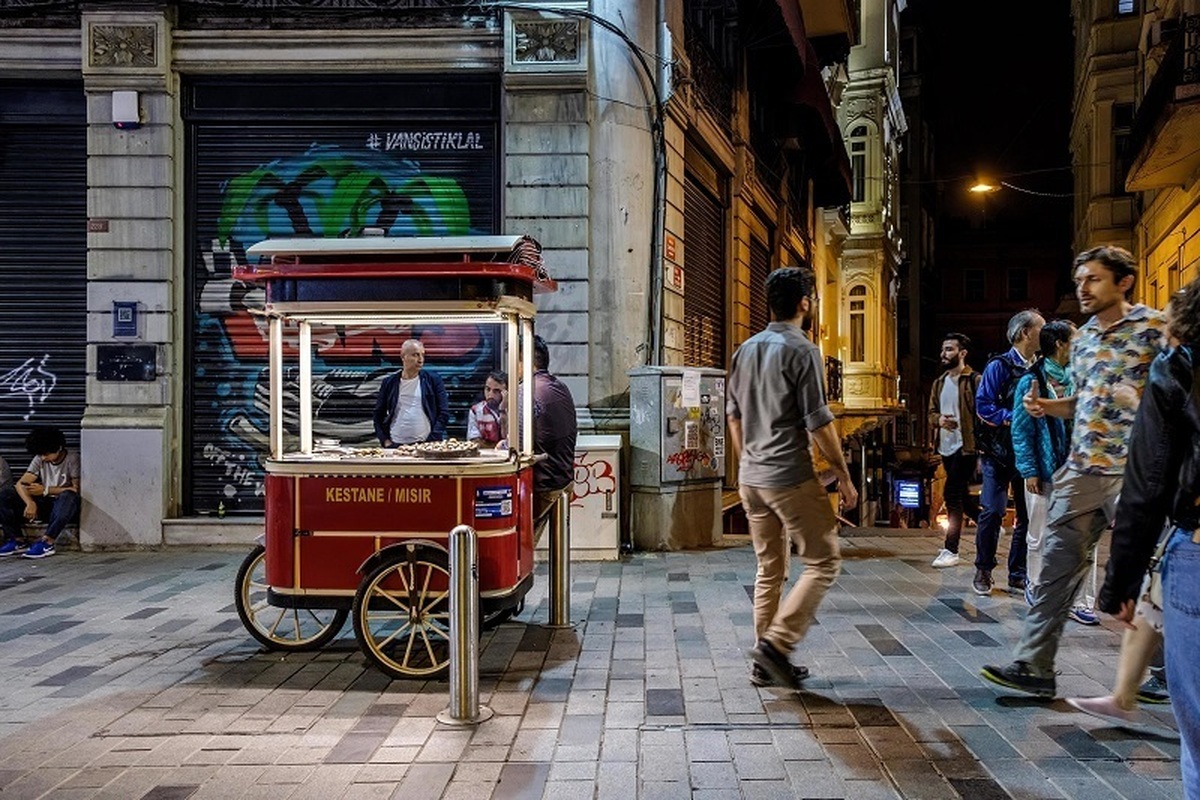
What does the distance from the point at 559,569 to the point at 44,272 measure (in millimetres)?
7558

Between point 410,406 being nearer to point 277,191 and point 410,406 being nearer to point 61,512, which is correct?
point 277,191

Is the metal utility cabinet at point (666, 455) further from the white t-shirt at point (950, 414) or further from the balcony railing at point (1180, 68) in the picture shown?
the balcony railing at point (1180, 68)

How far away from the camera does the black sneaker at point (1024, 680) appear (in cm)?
504

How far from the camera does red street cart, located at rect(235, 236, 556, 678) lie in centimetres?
586

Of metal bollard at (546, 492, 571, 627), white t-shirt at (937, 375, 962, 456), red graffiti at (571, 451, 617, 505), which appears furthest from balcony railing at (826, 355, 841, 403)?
metal bollard at (546, 492, 571, 627)

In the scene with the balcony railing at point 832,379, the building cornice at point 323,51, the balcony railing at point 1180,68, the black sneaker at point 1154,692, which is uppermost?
the balcony railing at point 1180,68

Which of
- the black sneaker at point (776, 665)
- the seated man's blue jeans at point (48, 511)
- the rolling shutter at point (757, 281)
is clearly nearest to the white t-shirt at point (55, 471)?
the seated man's blue jeans at point (48, 511)

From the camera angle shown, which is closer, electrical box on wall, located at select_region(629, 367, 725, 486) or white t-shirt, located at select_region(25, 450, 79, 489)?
electrical box on wall, located at select_region(629, 367, 725, 486)

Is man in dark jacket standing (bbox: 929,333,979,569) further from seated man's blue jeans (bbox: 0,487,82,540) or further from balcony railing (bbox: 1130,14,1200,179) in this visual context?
seated man's blue jeans (bbox: 0,487,82,540)

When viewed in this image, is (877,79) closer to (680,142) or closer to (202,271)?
(680,142)

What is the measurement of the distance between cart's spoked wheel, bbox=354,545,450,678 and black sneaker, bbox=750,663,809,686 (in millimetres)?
1697

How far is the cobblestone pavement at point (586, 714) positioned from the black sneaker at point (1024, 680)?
78 mm

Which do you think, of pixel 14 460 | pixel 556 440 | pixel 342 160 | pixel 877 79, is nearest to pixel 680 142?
pixel 342 160

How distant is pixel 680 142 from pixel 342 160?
3.91 m
